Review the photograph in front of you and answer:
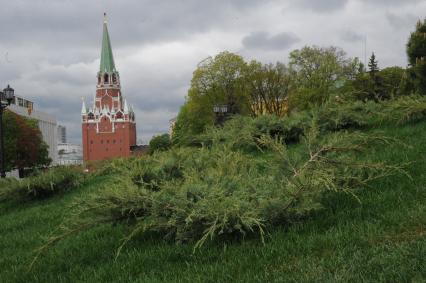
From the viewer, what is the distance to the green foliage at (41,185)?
10117 mm

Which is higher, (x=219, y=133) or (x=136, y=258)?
(x=219, y=133)

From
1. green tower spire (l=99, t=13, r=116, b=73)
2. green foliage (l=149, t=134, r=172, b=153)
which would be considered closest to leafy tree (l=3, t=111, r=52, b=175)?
green foliage (l=149, t=134, r=172, b=153)

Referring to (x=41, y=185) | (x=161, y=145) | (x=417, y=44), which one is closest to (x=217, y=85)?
(x=161, y=145)

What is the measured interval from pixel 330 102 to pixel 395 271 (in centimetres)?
714

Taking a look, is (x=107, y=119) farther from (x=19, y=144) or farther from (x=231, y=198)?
(x=231, y=198)

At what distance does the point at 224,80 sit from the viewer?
4631cm

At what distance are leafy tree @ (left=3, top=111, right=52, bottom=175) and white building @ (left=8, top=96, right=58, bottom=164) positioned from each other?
50.9 m

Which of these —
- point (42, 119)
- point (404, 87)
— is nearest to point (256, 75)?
point (404, 87)

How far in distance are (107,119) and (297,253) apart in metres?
122

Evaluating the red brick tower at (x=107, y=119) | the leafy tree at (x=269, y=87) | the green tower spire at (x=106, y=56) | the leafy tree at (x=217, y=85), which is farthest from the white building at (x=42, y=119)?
the leafy tree at (x=269, y=87)

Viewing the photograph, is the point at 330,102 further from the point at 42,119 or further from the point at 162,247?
the point at 42,119

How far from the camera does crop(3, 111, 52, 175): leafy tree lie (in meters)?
52.2

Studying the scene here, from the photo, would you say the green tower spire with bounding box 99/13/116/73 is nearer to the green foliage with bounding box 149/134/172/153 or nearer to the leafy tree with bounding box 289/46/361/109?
the green foliage with bounding box 149/134/172/153

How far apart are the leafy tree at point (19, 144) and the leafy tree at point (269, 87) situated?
1045 inches
